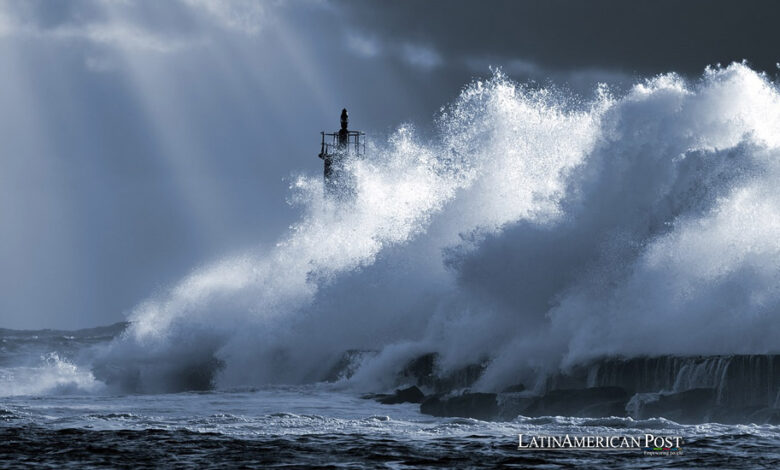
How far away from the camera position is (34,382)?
3319 centimetres

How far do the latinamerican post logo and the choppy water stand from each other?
0.65 feet

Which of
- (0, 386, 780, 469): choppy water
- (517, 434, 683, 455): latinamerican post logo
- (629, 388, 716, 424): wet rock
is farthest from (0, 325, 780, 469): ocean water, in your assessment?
(629, 388, 716, 424): wet rock

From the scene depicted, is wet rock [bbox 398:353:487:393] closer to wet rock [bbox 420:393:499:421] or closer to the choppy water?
the choppy water

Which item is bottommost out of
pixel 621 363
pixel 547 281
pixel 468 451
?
pixel 468 451

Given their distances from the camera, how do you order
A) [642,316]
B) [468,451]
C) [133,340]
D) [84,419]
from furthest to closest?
[133,340] < [642,316] < [84,419] < [468,451]

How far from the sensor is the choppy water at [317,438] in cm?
1426

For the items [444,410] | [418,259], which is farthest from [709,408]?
[418,259]

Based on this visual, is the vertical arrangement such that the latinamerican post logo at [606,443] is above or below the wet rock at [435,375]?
below

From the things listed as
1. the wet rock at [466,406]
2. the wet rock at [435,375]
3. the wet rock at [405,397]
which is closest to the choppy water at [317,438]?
the wet rock at [466,406]

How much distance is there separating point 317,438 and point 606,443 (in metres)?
3.72

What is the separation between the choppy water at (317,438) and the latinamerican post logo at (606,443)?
20 centimetres

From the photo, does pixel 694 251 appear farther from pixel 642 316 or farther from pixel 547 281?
pixel 547 281

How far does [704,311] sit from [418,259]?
1122cm

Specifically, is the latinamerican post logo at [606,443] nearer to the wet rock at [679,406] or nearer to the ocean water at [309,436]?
the ocean water at [309,436]
